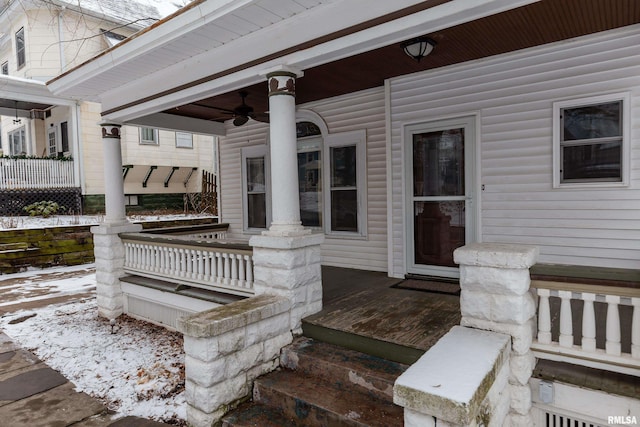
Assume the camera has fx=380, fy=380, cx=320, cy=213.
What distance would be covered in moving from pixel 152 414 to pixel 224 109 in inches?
187

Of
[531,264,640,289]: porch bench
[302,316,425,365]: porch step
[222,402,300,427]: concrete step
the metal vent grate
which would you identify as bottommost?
[222,402,300,427]: concrete step

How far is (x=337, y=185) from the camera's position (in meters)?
5.91

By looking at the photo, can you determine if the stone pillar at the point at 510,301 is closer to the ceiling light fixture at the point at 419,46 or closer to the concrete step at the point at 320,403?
the concrete step at the point at 320,403

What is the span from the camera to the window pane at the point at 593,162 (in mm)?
3658

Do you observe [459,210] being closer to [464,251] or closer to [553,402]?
[464,251]

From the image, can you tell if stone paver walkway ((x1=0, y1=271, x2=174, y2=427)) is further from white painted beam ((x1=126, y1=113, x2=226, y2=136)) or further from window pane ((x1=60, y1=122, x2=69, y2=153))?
window pane ((x1=60, y1=122, x2=69, y2=153))

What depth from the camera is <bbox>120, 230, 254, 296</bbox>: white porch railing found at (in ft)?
13.6

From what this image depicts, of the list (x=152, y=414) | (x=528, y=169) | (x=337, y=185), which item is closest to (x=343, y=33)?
(x=528, y=169)

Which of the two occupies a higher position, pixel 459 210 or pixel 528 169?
pixel 528 169

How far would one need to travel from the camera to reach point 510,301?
7.95 feet

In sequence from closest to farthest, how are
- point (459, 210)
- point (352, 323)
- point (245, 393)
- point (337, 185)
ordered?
point (245, 393) → point (352, 323) → point (459, 210) → point (337, 185)

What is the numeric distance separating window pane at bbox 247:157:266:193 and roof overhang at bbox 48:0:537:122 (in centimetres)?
224

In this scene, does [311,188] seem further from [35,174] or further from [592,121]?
[35,174]

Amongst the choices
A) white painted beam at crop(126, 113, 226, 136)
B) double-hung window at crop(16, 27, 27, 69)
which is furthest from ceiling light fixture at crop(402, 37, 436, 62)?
double-hung window at crop(16, 27, 27, 69)
